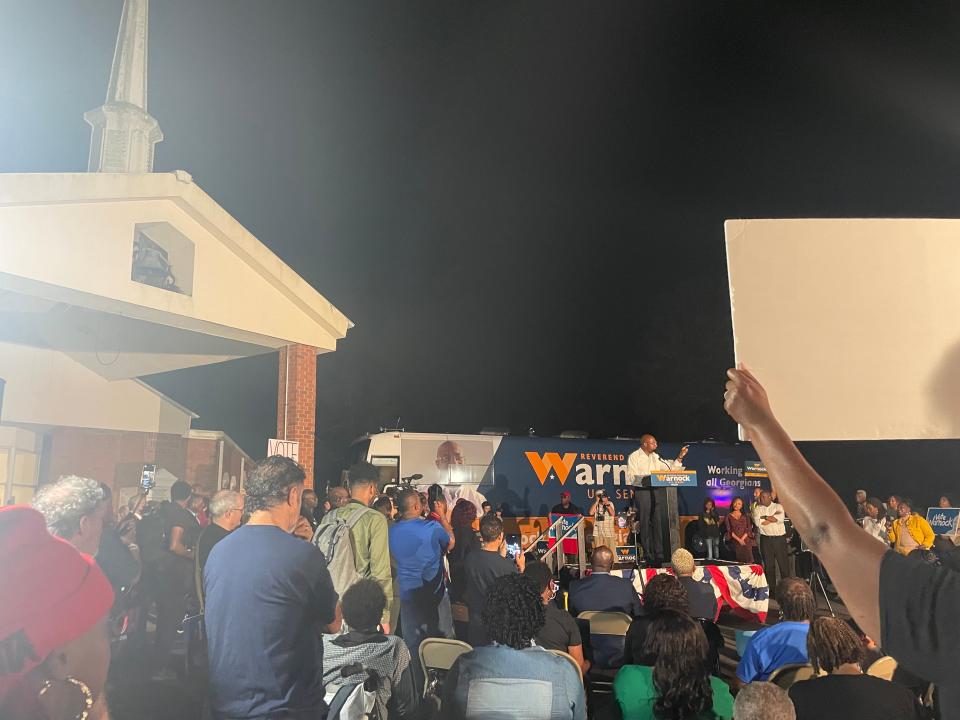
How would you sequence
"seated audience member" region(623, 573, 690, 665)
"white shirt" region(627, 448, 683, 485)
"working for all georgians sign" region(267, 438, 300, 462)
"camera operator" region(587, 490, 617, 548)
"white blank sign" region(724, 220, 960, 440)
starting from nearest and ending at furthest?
"white blank sign" region(724, 220, 960, 440) → "seated audience member" region(623, 573, 690, 665) → "white shirt" region(627, 448, 683, 485) → "working for all georgians sign" region(267, 438, 300, 462) → "camera operator" region(587, 490, 617, 548)

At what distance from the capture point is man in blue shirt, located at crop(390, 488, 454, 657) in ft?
18.1

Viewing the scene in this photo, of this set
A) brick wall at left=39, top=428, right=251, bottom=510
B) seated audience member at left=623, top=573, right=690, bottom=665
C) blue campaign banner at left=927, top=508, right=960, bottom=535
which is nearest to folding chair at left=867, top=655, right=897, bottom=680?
seated audience member at left=623, top=573, right=690, bottom=665

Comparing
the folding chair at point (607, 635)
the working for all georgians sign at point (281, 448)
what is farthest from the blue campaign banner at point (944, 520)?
the working for all georgians sign at point (281, 448)

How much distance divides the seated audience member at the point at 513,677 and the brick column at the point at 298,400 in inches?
319

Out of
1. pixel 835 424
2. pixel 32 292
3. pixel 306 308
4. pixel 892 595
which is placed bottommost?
pixel 892 595

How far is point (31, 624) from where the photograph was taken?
224cm

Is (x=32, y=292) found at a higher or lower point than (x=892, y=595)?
higher

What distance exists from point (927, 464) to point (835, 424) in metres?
23.2

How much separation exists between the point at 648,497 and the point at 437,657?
4366mm

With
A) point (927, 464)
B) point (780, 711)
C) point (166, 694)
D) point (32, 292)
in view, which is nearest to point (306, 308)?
point (32, 292)

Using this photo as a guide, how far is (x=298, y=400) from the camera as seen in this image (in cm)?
1086

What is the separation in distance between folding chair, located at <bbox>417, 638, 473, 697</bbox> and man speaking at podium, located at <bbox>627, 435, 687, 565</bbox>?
13.3 ft

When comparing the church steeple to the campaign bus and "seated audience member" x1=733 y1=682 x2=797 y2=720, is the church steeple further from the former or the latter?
"seated audience member" x1=733 y1=682 x2=797 y2=720

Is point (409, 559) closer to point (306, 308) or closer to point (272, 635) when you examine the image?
point (272, 635)
